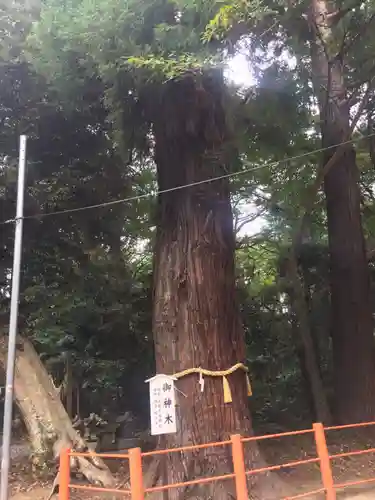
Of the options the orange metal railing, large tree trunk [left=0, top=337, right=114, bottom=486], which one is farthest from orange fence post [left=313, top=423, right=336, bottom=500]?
large tree trunk [left=0, top=337, right=114, bottom=486]

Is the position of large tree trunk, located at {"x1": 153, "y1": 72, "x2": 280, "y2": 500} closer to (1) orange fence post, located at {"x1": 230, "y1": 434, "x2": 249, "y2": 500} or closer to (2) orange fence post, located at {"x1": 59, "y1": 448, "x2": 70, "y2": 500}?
(1) orange fence post, located at {"x1": 230, "y1": 434, "x2": 249, "y2": 500}

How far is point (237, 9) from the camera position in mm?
5051

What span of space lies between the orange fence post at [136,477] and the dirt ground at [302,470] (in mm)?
2626

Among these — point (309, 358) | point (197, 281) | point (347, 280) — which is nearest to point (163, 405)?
point (197, 281)

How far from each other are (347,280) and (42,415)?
19.3ft

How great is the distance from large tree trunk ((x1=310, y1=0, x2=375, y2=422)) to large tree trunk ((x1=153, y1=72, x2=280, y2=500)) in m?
2.44

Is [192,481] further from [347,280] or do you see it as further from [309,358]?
[347,280]

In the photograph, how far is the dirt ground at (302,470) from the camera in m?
6.36

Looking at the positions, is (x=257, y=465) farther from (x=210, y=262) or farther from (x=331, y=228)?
(x=331, y=228)

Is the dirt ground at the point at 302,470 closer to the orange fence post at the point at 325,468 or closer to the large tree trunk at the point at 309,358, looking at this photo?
the large tree trunk at the point at 309,358

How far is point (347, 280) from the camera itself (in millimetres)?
9820

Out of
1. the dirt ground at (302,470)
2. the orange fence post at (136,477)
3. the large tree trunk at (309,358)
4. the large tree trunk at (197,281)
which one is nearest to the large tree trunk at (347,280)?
the large tree trunk at (309,358)

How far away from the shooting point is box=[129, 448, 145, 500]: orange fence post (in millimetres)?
4035

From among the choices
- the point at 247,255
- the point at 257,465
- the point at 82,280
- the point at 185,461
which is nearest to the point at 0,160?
the point at 82,280
